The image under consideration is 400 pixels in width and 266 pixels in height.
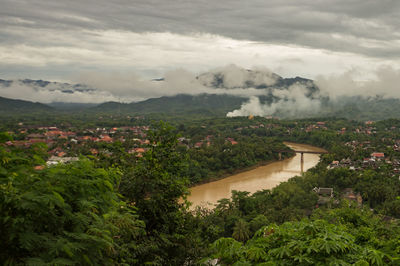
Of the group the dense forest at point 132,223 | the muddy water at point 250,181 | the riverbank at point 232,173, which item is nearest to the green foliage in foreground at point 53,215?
the dense forest at point 132,223

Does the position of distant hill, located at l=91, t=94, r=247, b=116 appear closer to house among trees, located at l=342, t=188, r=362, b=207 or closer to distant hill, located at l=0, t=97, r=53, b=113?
distant hill, located at l=0, t=97, r=53, b=113

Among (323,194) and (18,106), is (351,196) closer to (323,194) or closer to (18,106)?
(323,194)

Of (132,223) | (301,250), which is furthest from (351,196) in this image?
(132,223)

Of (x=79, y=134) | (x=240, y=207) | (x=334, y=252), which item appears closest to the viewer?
(x=334, y=252)

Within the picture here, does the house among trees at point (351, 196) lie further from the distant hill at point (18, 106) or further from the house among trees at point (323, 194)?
the distant hill at point (18, 106)

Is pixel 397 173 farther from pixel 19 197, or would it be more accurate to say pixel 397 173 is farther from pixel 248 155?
pixel 19 197

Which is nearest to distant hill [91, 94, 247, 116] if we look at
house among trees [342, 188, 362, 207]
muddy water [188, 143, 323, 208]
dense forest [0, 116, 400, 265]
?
muddy water [188, 143, 323, 208]

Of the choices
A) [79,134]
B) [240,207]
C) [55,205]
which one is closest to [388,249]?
[55,205]
